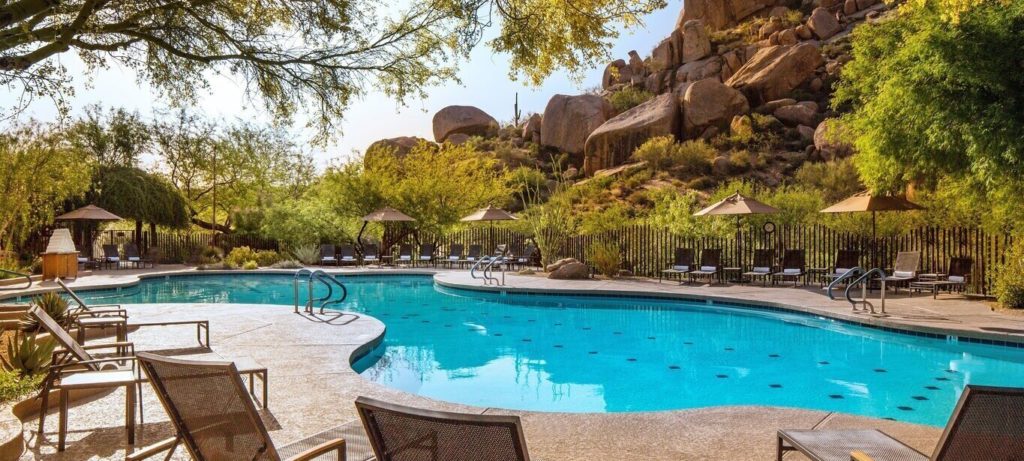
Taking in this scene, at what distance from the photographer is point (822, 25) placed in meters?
35.1

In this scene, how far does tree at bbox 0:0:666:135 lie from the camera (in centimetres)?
591

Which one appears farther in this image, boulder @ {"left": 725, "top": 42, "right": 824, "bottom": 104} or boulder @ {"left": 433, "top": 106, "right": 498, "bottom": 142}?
boulder @ {"left": 433, "top": 106, "right": 498, "bottom": 142}

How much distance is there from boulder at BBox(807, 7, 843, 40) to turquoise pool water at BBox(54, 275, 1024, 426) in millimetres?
29537

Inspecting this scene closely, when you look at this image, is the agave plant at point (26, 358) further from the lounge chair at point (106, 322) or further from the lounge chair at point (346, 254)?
the lounge chair at point (346, 254)

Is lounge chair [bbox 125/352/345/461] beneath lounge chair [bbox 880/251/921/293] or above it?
beneath

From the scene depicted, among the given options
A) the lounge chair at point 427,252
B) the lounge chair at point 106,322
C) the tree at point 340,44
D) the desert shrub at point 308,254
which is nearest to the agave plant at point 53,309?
the lounge chair at point 106,322

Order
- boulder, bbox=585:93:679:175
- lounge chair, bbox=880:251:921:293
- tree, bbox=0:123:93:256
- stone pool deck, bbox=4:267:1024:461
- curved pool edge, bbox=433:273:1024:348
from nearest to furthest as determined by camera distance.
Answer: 1. stone pool deck, bbox=4:267:1024:461
2. curved pool edge, bbox=433:273:1024:348
3. lounge chair, bbox=880:251:921:293
4. tree, bbox=0:123:93:256
5. boulder, bbox=585:93:679:175

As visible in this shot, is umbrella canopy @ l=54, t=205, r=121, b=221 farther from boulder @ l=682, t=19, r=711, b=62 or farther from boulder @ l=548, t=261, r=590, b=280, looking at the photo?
boulder @ l=682, t=19, r=711, b=62

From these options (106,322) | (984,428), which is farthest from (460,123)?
(984,428)

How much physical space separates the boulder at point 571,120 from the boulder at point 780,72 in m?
7.41

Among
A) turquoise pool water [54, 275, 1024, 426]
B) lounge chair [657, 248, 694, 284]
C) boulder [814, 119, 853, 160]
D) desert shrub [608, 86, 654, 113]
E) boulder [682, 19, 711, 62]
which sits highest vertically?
boulder [682, 19, 711, 62]

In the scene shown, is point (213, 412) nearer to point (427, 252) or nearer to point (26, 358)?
point (26, 358)

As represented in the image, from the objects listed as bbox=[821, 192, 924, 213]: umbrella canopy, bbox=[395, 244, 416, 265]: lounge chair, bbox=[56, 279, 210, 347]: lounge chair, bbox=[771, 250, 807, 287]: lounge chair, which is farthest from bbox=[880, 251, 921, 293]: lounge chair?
bbox=[395, 244, 416, 265]: lounge chair

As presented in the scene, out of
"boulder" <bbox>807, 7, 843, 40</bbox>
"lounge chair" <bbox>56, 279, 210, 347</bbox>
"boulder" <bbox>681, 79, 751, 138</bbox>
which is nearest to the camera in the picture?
"lounge chair" <bbox>56, 279, 210, 347</bbox>
